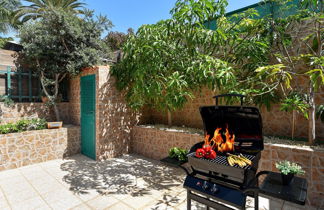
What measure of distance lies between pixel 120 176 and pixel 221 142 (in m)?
3.05

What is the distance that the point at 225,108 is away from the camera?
2674mm

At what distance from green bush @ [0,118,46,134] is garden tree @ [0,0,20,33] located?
887 centimetres

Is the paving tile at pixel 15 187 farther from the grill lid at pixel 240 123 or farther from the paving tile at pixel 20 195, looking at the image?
Result: the grill lid at pixel 240 123

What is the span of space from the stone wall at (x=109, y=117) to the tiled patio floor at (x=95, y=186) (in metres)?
0.62

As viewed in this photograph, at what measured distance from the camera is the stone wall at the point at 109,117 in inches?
220

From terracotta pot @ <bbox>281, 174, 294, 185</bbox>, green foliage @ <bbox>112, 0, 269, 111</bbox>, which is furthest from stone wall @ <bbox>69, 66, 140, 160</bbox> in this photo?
terracotta pot @ <bbox>281, 174, 294, 185</bbox>

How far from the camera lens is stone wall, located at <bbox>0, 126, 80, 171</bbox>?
4879mm

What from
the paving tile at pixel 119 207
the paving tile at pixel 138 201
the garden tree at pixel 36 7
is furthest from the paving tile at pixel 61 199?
the garden tree at pixel 36 7

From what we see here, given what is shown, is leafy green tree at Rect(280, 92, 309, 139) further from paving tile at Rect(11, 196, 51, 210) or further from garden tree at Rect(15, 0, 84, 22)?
garden tree at Rect(15, 0, 84, 22)

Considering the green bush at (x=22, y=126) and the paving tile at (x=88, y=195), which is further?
the green bush at (x=22, y=126)

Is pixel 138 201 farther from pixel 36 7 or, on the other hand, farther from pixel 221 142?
pixel 36 7

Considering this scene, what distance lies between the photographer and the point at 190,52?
4215 mm

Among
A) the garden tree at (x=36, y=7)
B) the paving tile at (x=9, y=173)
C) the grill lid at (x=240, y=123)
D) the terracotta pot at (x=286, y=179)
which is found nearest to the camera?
the terracotta pot at (x=286, y=179)

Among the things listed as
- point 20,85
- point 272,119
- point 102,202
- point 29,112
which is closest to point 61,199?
point 102,202
